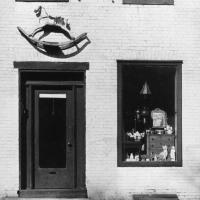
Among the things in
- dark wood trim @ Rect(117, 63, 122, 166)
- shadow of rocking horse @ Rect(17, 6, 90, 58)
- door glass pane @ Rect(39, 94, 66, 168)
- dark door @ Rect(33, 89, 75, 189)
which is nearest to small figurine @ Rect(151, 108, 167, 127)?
dark wood trim @ Rect(117, 63, 122, 166)

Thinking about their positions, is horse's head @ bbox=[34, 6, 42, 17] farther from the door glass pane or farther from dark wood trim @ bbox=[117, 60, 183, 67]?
dark wood trim @ bbox=[117, 60, 183, 67]

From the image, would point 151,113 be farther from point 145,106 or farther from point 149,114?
point 145,106

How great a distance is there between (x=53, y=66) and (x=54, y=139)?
4.76 feet

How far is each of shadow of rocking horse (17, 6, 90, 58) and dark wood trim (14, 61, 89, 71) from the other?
171 mm

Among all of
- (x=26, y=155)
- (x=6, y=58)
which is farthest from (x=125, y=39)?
(x=26, y=155)

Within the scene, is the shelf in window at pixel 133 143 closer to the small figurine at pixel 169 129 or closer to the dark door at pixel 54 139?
the small figurine at pixel 169 129

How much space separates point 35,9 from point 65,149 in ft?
9.08

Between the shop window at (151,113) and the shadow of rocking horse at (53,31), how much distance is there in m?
1.01

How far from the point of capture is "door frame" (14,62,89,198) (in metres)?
10.4

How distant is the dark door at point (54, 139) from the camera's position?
10.6 m

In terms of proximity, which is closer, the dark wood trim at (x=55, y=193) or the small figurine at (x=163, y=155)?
the dark wood trim at (x=55, y=193)

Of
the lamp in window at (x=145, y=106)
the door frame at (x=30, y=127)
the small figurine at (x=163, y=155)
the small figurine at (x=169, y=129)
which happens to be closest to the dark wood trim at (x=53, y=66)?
the door frame at (x=30, y=127)

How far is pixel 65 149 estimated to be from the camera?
10688 millimetres

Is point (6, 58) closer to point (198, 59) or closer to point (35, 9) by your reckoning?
point (35, 9)
